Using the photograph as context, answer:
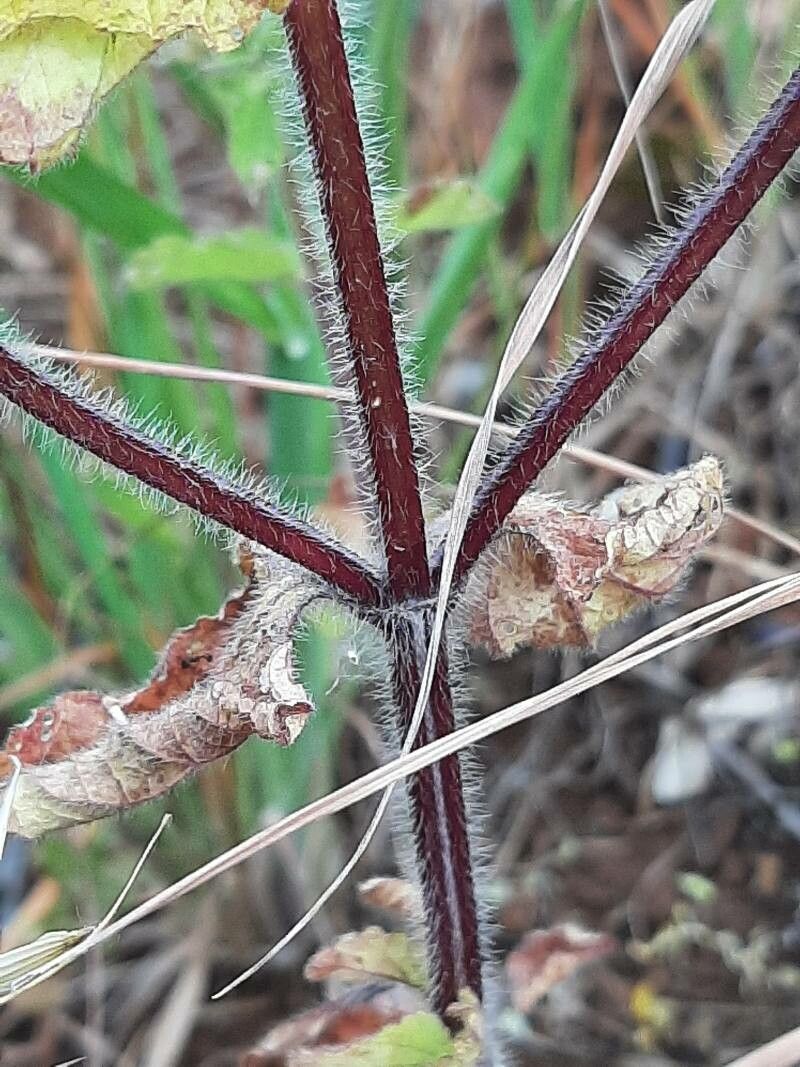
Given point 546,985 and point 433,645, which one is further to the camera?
point 546,985

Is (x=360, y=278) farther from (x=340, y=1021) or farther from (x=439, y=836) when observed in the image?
(x=340, y=1021)

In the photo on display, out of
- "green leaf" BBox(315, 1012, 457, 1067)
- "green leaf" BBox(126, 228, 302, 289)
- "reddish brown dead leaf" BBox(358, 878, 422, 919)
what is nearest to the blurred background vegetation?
"green leaf" BBox(126, 228, 302, 289)

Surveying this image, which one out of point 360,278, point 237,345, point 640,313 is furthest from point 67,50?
point 237,345

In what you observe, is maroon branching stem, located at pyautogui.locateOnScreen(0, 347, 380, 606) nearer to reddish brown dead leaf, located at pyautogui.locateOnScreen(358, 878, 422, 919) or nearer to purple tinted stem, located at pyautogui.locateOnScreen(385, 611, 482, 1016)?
purple tinted stem, located at pyautogui.locateOnScreen(385, 611, 482, 1016)

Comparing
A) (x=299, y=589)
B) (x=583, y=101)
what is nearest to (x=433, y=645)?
(x=299, y=589)

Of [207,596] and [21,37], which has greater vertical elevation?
[207,596]

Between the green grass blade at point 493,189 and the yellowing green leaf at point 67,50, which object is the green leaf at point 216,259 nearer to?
the green grass blade at point 493,189

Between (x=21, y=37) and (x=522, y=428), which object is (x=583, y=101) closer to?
(x=522, y=428)
